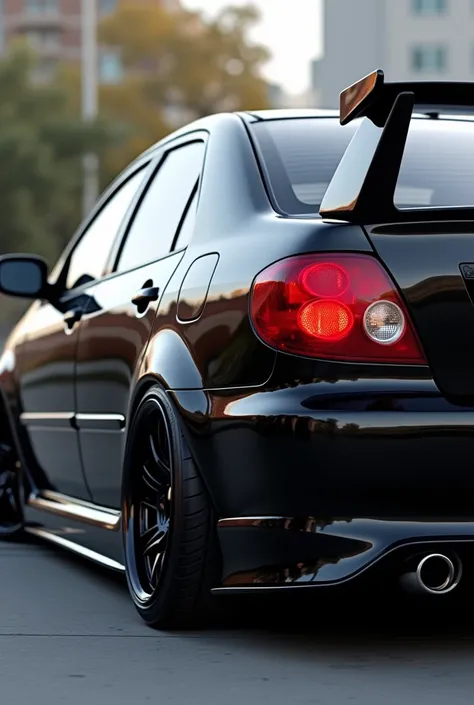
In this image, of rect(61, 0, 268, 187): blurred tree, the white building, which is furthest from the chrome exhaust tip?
the white building

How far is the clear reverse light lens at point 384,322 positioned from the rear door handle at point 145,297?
1.05m

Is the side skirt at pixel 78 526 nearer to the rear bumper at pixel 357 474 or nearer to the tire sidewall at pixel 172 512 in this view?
the tire sidewall at pixel 172 512

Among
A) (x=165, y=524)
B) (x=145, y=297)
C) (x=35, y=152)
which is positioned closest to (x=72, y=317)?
(x=145, y=297)

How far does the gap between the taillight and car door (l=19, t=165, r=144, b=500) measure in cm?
187

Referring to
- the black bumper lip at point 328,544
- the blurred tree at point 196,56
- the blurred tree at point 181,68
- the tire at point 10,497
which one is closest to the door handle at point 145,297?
the black bumper lip at point 328,544

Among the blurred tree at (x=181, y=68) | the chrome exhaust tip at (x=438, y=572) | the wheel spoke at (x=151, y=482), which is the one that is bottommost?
the blurred tree at (x=181, y=68)

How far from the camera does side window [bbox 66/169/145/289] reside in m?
5.92

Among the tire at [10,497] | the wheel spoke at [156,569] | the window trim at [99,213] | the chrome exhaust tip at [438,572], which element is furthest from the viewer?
the tire at [10,497]

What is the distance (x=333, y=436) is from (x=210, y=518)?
543mm

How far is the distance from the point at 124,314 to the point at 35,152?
5109 centimetres

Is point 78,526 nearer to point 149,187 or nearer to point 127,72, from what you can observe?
point 149,187

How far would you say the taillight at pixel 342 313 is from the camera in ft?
12.9

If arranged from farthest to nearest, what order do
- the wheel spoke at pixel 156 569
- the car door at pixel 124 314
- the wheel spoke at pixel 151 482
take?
the car door at pixel 124 314 < the wheel spoke at pixel 151 482 < the wheel spoke at pixel 156 569

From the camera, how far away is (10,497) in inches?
268
